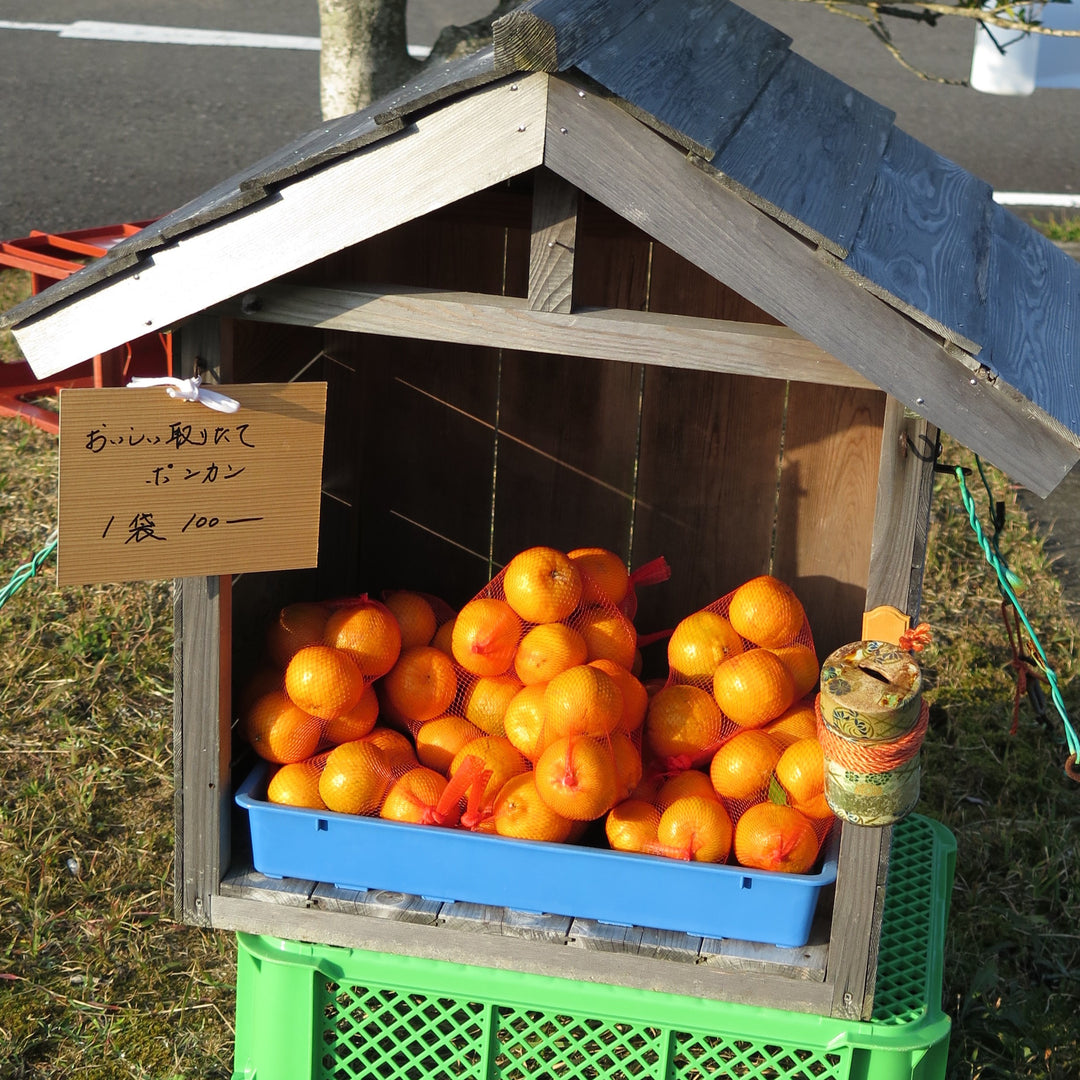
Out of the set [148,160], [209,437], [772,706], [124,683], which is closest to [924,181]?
[772,706]

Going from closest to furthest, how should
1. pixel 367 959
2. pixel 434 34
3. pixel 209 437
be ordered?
pixel 209 437 → pixel 367 959 → pixel 434 34

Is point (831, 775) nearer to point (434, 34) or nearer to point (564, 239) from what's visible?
point (564, 239)

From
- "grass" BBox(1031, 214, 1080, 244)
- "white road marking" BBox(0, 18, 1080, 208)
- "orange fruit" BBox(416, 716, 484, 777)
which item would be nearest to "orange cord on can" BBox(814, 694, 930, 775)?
"orange fruit" BBox(416, 716, 484, 777)

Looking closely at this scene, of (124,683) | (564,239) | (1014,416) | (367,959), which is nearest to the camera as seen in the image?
(1014,416)

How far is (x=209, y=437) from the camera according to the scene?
168 centimetres

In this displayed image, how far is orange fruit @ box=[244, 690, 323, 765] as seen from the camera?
1.92m

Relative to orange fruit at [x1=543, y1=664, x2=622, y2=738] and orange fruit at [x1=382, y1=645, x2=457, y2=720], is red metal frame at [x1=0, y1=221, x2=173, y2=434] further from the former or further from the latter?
orange fruit at [x1=543, y1=664, x2=622, y2=738]

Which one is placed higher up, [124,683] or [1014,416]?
[1014,416]

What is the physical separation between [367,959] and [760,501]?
1.01 meters

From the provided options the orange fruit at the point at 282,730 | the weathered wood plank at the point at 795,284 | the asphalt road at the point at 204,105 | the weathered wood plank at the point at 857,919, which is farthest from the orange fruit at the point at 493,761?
the asphalt road at the point at 204,105

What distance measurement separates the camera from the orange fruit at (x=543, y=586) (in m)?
1.96

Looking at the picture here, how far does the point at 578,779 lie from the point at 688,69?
0.90 metres

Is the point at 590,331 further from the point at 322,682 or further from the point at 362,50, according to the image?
the point at 362,50

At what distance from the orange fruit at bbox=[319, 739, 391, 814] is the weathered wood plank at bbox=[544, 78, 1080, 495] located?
85 cm
